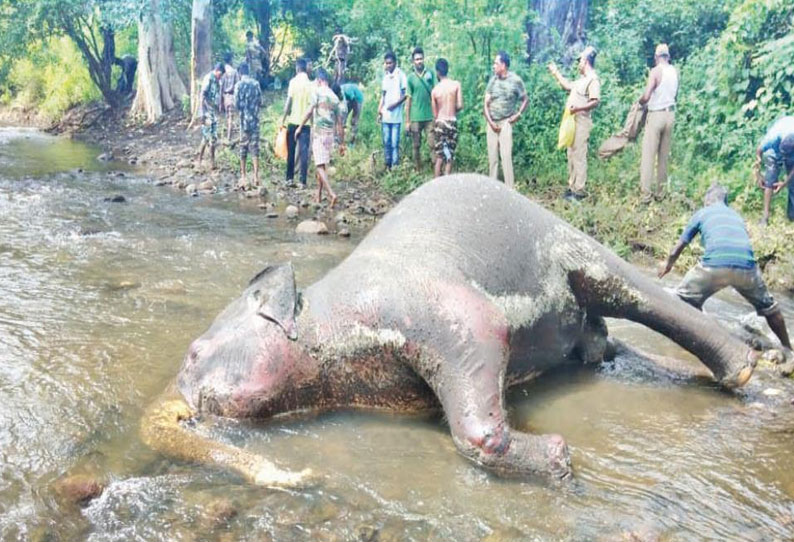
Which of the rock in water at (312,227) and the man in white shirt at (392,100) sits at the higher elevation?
the man in white shirt at (392,100)

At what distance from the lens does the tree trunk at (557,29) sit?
13.5 meters

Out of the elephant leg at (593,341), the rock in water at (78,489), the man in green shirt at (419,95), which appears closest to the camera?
the rock in water at (78,489)

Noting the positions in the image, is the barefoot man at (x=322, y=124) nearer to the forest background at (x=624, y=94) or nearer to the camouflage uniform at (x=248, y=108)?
the forest background at (x=624, y=94)

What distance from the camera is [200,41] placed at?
2073 centimetres

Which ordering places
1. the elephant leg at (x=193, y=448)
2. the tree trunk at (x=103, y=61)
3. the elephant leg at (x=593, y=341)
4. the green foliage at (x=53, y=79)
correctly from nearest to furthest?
the elephant leg at (x=193, y=448)
the elephant leg at (x=593, y=341)
the tree trunk at (x=103, y=61)
the green foliage at (x=53, y=79)

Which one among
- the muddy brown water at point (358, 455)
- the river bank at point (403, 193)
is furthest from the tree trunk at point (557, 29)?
the muddy brown water at point (358, 455)

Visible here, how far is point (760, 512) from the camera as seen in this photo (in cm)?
347

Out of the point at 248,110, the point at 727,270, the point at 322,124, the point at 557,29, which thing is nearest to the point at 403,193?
the point at 322,124

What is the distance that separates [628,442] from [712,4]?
13.4 m

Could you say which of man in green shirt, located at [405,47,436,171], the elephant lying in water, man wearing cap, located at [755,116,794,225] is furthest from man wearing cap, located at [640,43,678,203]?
the elephant lying in water

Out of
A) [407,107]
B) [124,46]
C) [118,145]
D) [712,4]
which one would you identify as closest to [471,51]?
[407,107]

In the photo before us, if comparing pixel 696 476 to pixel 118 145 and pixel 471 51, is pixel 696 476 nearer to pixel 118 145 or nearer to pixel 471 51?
pixel 471 51

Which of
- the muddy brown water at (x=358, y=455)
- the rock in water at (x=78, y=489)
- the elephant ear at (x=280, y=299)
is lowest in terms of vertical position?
the muddy brown water at (x=358, y=455)

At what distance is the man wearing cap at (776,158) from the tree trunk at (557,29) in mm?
5419
